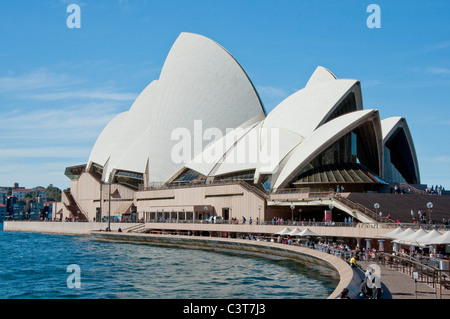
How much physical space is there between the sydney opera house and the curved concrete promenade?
5687 millimetres

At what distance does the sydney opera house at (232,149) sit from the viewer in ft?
129

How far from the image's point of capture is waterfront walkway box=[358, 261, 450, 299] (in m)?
12.7

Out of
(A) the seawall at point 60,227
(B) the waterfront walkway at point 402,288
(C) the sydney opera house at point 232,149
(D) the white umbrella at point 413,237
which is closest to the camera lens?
(B) the waterfront walkway at point 402,288

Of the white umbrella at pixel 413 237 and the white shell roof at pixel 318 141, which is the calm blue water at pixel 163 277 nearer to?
the white umbrella at pixel 413 237

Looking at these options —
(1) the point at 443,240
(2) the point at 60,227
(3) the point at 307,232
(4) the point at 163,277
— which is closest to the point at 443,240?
(1) the point at 443,240

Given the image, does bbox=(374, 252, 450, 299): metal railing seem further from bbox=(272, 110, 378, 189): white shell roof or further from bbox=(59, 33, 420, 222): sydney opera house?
bbox=(272, 110, 378, 189): white shell roof

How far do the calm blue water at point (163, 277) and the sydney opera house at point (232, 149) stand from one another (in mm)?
10063

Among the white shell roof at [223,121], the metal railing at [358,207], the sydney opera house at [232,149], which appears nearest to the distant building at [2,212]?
the sydney opera house at [232,149]

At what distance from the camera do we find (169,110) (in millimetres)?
53406

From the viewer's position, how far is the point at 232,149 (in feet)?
154

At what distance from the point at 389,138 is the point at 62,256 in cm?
3075

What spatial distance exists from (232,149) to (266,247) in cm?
1847

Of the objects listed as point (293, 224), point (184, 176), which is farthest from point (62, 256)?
point (184, 176)
